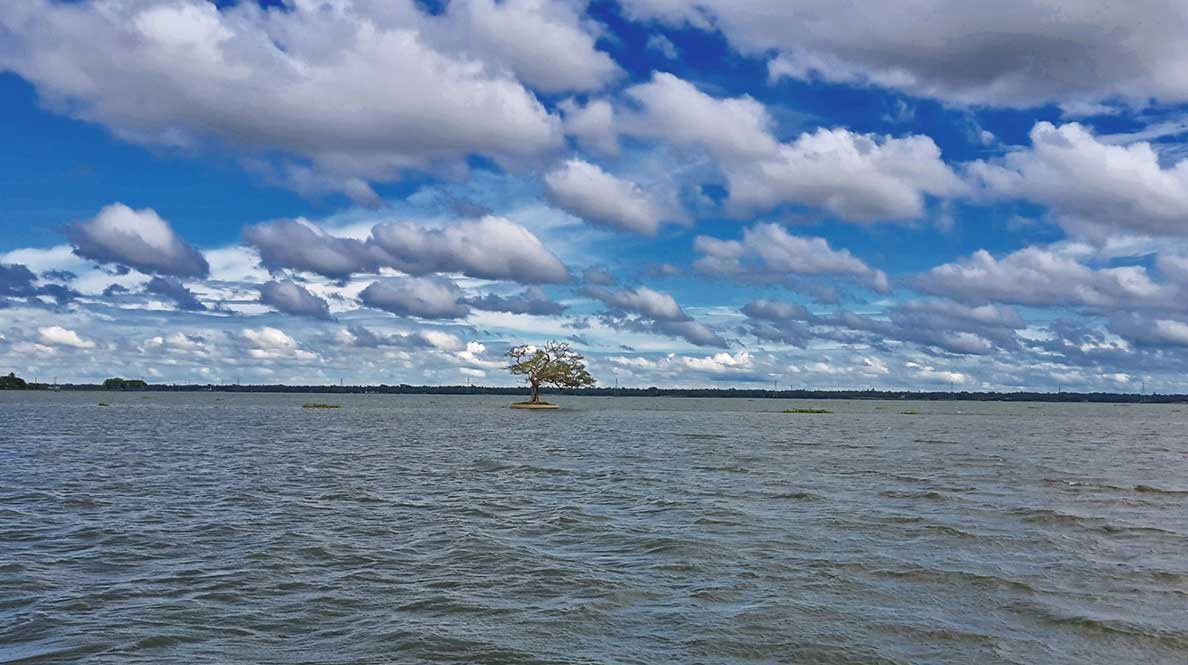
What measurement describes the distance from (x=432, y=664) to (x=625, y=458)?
41542 mm

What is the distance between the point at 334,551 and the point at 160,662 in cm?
900

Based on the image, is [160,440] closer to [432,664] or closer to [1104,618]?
[432,664]

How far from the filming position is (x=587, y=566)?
2053 centimetres

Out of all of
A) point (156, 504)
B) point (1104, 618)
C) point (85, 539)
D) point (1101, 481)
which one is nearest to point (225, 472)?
point (156, 504)

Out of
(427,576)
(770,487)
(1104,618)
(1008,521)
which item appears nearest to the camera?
(1104,618)

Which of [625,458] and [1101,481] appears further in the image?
[625,458]

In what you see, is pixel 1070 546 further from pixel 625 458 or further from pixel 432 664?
pixel 625 458

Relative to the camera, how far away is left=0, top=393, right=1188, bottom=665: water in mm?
14312

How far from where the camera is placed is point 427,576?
19.2 metres

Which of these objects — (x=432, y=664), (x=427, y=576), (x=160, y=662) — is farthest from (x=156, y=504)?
(x=432, y=664)

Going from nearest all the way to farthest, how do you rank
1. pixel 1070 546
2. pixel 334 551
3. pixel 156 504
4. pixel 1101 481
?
pixel 334 551 < pixel 1070 546 < pixel 156 504 < pixel 1101 481

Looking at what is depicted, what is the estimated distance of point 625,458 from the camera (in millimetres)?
54281

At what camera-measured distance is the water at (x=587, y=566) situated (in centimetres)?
1431

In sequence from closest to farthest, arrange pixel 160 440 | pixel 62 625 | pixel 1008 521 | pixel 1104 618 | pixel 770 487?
pixel 62 625 < pixel 1104 618 < pixel 1008 521 < pixel 770 487 < pixel 160 440
